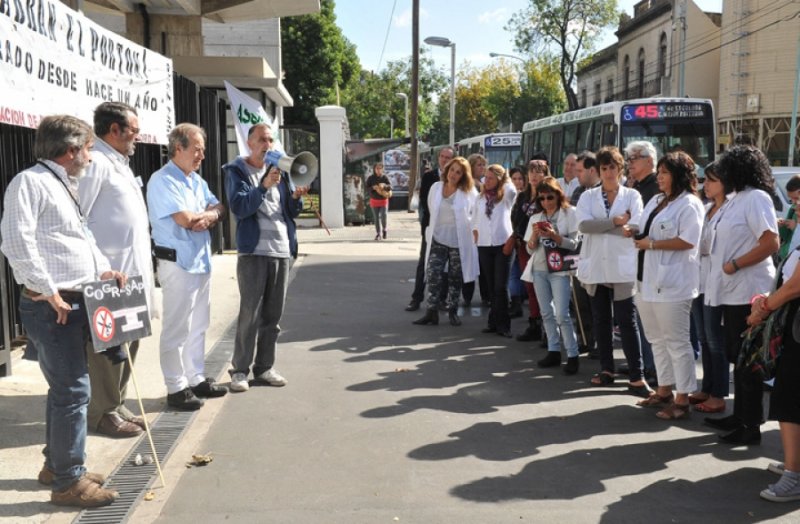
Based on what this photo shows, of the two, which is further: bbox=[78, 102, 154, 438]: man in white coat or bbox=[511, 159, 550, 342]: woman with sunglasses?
bbox=[511, 159, 550, 342]: woman with sunglasses

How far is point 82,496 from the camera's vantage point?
4.14 metres

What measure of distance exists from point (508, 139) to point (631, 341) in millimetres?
25671

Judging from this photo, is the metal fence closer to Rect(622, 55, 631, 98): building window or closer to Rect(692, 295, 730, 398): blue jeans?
Rect(692, 295, 730, 398): blue jeans

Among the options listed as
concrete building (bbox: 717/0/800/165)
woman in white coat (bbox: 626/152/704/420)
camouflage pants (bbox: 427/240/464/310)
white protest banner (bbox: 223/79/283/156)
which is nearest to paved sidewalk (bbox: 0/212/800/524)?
woman in white coat (bbox: 626/152/704/420)

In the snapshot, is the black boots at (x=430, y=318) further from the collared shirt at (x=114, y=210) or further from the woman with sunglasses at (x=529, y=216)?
the collared shirt at (x=114, y=210)

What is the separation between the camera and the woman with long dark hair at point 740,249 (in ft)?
17.5

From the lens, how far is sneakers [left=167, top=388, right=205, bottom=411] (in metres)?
5.81

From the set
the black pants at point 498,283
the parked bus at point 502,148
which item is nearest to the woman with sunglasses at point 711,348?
the black pants at point 498,283

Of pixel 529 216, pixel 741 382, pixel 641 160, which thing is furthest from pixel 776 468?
pixel 529 216

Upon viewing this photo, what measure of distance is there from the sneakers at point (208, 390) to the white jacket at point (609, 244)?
3158 mm

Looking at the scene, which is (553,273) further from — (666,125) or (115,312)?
(666,125)

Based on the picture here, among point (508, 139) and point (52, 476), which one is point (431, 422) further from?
point (508, 139)

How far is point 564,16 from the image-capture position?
148ft

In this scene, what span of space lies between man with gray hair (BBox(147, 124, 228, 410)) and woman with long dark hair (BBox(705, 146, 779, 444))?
12.2ft
